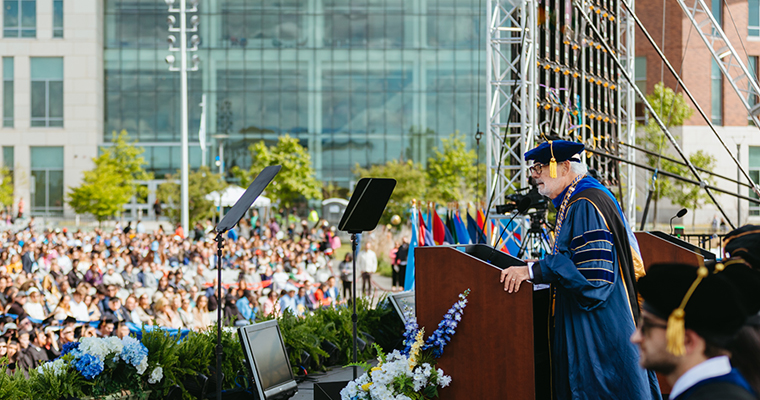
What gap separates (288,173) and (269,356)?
116 ft

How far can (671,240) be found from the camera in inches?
225

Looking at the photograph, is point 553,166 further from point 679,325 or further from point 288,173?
point 288,173

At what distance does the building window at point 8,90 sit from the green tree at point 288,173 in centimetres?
1978

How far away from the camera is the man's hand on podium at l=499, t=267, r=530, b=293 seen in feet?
12.6

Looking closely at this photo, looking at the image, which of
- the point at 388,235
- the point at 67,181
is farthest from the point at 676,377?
the point at 67,181

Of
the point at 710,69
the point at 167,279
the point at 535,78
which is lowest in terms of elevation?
the point at 167,279

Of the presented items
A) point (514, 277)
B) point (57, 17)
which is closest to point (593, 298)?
point (514, 277)

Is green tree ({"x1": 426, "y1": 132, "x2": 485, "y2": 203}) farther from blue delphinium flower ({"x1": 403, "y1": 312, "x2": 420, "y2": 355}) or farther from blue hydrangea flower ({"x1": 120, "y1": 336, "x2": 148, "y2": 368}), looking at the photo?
blue delphinium flower ({"x1": 403, "y1": 312, "x2": 420, "y2": 355})

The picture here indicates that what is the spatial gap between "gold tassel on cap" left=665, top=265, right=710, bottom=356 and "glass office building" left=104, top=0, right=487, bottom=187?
152ft

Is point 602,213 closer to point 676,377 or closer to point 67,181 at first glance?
point 676,377

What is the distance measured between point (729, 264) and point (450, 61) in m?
47.6

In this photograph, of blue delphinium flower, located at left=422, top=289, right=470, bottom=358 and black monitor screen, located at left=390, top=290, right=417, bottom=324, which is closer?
blue delphinium flower, located at left=422, top=289, right=470, bottom=358

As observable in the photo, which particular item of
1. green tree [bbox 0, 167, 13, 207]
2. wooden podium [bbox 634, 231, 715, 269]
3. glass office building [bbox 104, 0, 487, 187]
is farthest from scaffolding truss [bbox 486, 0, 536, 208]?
green tree [bbox 0, 167, 13, 207]

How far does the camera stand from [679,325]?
68.3 inches
